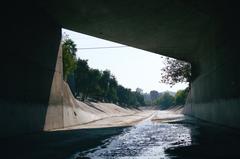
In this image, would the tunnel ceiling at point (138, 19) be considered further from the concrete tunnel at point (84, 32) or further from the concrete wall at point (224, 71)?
the concrete wall at point (224, 71)

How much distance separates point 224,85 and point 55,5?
41.5ft

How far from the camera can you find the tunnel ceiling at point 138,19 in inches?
879

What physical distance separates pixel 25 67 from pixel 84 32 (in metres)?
11.1

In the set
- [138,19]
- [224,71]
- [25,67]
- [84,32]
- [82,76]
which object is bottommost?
[25,67]

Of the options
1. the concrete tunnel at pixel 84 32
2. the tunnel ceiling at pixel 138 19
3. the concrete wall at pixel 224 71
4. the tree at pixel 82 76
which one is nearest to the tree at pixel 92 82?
the tree at pixel 82 76

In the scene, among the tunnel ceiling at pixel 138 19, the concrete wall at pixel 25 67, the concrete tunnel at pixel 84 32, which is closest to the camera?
the concrete wall at pixel 25 67

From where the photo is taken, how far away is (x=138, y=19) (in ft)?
86.0

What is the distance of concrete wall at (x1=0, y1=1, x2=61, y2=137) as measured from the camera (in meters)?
17.6

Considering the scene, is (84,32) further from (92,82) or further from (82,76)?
(92,82)

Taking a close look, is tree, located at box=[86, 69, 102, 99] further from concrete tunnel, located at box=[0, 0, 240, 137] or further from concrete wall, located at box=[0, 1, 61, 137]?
concrete wall, located at box=[0, 1, 61, 137]

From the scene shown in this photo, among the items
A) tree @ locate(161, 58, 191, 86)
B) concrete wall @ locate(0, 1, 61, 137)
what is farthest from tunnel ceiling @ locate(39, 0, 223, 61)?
tree @ locate(161, 58, 191, 86)

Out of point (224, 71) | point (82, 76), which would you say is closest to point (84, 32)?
point (224, 71)

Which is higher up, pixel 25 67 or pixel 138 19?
pixel 138 19

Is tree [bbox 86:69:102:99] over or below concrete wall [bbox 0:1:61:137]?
over
